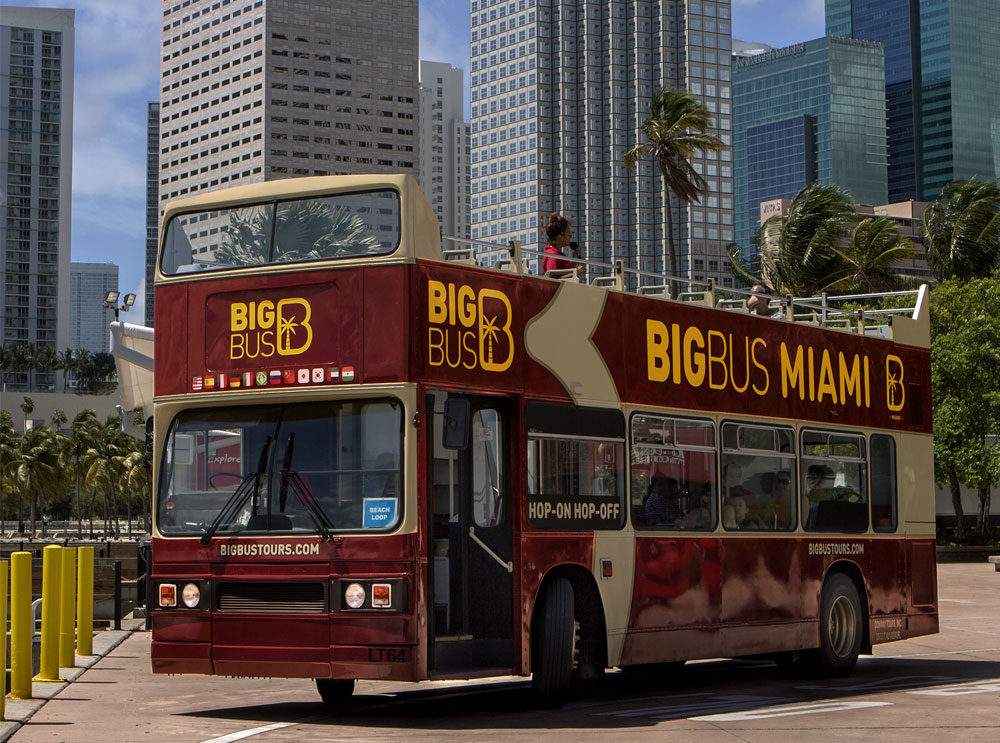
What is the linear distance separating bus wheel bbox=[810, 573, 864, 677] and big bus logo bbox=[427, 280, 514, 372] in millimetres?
5571

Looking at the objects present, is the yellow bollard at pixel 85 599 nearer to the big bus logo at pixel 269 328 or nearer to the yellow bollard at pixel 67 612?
the yellow bollard at pixel 67 612

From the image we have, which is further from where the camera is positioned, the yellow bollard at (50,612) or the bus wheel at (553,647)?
the yellow bollard at (50,612)

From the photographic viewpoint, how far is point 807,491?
1501cm

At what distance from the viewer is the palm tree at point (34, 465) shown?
114m

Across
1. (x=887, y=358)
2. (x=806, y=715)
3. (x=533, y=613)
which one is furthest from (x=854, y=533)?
(x=533, y=613)

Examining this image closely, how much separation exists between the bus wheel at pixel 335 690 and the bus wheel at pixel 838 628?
525 cm

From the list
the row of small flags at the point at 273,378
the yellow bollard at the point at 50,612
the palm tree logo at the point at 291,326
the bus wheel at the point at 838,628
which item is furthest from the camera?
the bus wheel at the point at 838,628

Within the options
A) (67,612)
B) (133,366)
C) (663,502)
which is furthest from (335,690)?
(133,366)

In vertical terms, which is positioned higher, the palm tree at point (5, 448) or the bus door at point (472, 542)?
the palm tree at point (5, 448)

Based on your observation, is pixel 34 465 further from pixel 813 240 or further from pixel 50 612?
pixel 50 612

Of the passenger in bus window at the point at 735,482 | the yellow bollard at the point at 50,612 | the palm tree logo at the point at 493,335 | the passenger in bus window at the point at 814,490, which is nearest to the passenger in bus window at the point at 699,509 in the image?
the passenger in bus window at the point at 735,482

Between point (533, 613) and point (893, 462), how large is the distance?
6585mm

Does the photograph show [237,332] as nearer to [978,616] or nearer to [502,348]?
[502,348]

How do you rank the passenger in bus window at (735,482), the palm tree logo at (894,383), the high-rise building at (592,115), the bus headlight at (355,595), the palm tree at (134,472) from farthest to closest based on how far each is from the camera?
1. the high-rise building at (592,115)
2. the palm tree at (134,472)
3. the palm tree logo at (894,383)
4. the passenger in bus window at (735,482)
5. the bus headlight at (355,595)
